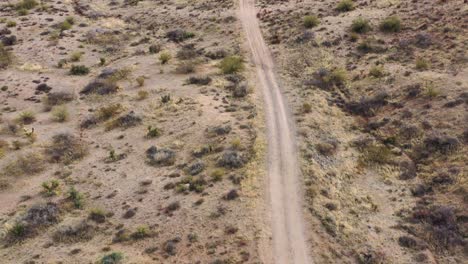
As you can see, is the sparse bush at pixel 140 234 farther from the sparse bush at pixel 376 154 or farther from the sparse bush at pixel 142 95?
the sparse bush at pixel 142 95

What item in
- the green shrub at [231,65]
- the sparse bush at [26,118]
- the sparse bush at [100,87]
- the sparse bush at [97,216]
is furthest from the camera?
the green shrub at [231,65]

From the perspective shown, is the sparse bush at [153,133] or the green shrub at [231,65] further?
the green shrub at [231,65]

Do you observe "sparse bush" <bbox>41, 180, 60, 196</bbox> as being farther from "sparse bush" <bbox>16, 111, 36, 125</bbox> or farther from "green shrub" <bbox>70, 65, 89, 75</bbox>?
"green shrub" <bbox>70, 65, 89, 75</bbox>

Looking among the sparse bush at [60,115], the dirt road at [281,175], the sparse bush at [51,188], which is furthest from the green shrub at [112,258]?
the sparse bush at [60,115]

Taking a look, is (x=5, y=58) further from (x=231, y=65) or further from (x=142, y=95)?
(x=231, y=65)

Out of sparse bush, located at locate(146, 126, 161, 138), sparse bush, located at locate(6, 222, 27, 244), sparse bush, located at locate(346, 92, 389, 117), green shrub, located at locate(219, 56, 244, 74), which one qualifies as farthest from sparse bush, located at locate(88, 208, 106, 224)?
sparse bush, located at locate(346, 92, 389, 117)

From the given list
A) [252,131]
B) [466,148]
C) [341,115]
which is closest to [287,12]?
[341,115]

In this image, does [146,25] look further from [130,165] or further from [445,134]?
[445,134]
